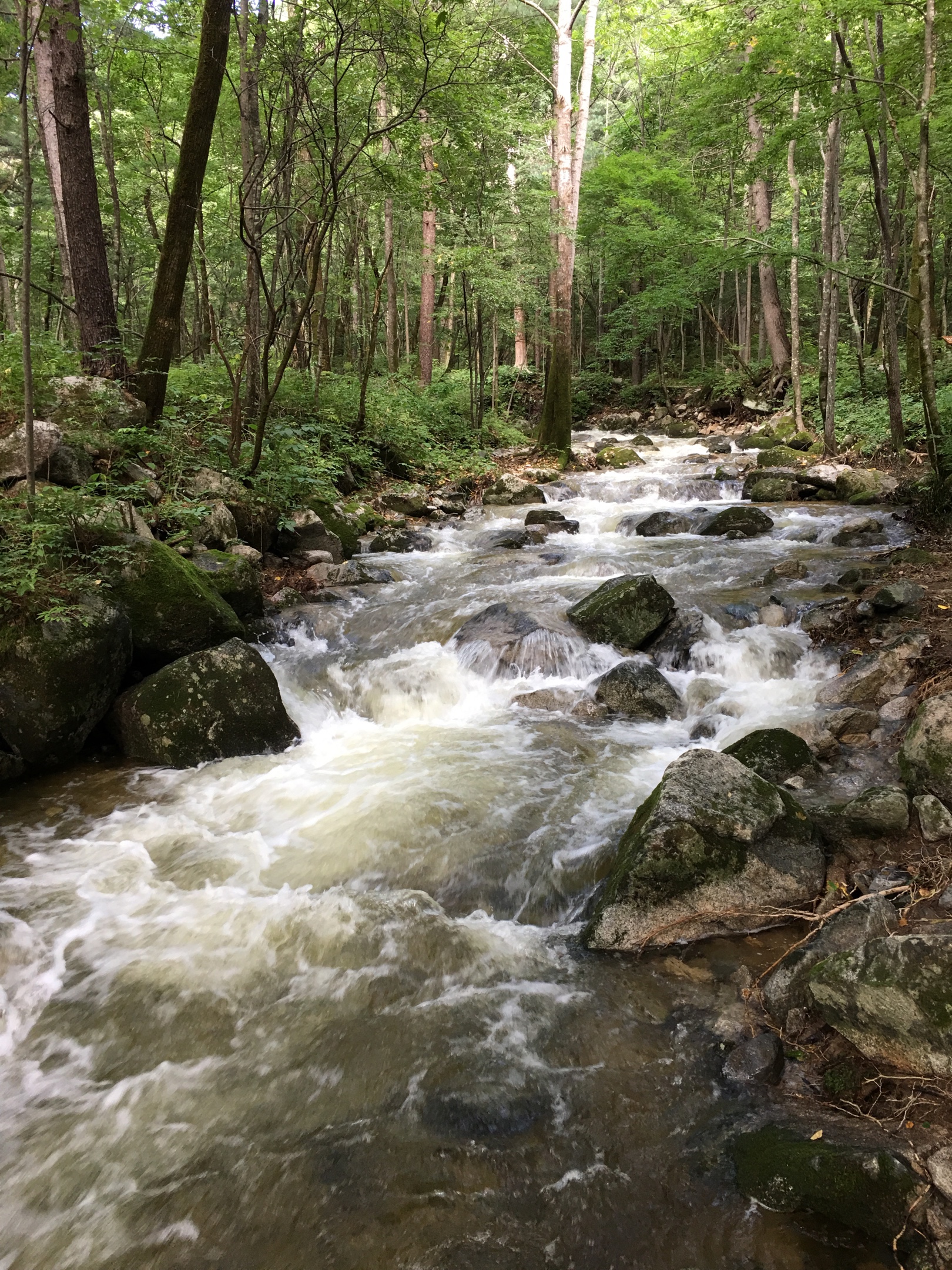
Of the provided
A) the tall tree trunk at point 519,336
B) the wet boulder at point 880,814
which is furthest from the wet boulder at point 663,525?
the tall tree trunk at point 519,336

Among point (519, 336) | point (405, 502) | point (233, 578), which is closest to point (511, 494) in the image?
point (405, 502)

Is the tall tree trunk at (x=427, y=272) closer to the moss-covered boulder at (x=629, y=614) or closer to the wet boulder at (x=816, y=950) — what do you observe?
the moss-covered boulder at (x=629, y=614)

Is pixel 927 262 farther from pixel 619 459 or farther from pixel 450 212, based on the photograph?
pixel 450 212

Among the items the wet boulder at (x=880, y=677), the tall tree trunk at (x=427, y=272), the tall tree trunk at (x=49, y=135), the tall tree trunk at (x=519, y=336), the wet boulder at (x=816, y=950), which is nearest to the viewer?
the wet boulder at (x=816, y=950)

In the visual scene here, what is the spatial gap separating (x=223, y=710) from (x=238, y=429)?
16.1ft

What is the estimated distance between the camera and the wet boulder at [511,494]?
15.0 m

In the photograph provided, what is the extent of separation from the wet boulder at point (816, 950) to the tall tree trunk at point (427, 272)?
487 inches

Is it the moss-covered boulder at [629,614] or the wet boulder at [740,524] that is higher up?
the wet boulder at [740,524]

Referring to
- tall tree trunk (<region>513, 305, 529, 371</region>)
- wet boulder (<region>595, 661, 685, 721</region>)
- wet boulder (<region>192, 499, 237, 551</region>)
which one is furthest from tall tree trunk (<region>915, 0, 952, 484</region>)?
tall tree trunk (<region>513, 305, 529, 371</region>)

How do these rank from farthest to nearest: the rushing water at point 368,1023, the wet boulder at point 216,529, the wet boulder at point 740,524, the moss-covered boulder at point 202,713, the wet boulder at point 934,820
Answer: the wet boulder at point 740,524 < the wet boulder at point 216,529 < the moss-covered boulder at point 202,713 < the wet boulder at point 934,820 < the rushing water at point 368,1023

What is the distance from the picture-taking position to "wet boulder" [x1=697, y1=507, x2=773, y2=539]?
11523mm

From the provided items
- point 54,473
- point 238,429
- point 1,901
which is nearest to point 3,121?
point 238,429

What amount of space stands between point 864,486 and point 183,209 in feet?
39.3

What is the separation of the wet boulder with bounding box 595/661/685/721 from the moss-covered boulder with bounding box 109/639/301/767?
316cm
